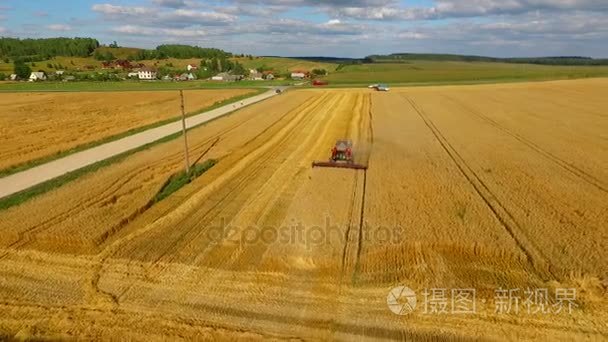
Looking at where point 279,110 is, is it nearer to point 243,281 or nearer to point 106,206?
point 106,206

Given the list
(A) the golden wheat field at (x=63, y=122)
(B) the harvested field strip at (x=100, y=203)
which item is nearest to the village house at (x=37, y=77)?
(A) the golden wheat field at (x=63, y=122)

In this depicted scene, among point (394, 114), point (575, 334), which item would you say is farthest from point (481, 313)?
point (394, 114)

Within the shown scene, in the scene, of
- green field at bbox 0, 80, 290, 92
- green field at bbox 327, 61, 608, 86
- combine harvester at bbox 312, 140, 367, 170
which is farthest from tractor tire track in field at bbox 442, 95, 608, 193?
green field at bbox 327, 61, 608, 86

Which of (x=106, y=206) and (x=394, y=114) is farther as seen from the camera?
(x=394, y=114)

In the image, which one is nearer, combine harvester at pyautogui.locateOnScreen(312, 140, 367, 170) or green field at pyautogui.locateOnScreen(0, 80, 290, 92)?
combine harvester at pyautogui.locateOnScreen(312, 140, 367, 170)

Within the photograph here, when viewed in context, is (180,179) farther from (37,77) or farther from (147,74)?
(147,74)

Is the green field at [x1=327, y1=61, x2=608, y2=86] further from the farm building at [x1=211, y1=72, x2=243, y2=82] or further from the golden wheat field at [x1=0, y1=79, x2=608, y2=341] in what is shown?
the golden wheat field at [x1=0, y1=79, x2=608, y2=341]
